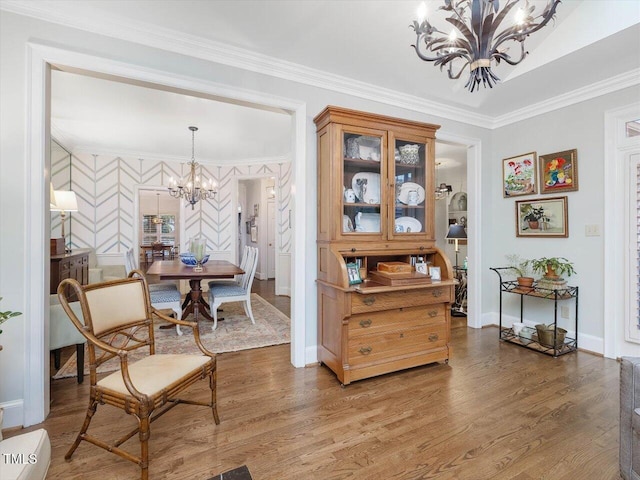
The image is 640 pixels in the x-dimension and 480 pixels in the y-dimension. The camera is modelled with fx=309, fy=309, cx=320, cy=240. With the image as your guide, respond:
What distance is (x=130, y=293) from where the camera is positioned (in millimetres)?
1974

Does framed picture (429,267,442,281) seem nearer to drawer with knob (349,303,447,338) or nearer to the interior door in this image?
drawer with knob (349,303,447,338)

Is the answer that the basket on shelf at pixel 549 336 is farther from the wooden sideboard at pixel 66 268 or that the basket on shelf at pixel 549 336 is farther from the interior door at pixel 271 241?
the interior door at pixel 271 241

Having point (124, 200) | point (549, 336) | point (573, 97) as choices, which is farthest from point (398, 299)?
point (124, 200)

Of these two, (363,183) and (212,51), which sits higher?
(212,51)

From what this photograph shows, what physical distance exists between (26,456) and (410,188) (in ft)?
9.32

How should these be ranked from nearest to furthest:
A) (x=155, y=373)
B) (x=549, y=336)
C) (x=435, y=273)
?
(x=155, y=373), (x=435, y=273), (x=549, y=336)

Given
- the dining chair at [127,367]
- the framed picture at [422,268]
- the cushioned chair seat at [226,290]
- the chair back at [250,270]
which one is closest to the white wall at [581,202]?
the framed picture at [422,268]

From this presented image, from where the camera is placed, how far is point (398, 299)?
8.41 ft

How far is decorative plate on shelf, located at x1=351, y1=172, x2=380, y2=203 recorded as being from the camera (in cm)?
272

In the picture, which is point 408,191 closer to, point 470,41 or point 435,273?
point 435,273

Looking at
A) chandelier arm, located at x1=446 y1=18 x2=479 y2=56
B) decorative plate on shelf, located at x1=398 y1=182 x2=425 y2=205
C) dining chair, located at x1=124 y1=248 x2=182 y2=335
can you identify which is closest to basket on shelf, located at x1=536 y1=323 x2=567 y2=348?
decorative plate on shelf, located at x1=398 y1=182 x2=425 y2=205

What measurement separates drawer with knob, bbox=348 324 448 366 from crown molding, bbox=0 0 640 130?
7.42 ft

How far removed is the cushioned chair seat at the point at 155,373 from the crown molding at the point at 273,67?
7.25 ft

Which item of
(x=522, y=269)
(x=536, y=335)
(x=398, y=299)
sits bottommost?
(x=536, y=335)
